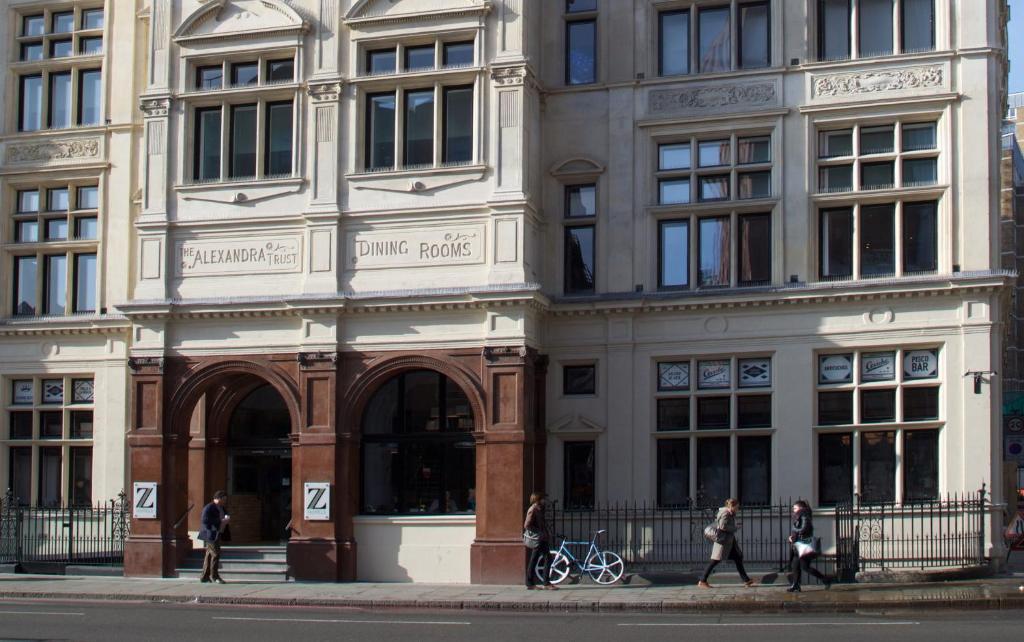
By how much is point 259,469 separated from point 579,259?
333 inches

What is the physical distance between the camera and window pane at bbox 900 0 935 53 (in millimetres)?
25859

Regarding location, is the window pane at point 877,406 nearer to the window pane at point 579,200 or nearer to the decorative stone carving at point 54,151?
the window pane at point 579,200

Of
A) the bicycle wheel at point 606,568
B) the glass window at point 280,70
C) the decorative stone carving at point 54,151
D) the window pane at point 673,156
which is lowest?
the bicycle wheel at point 606,568

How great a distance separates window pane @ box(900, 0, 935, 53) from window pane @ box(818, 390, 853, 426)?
6.57 m

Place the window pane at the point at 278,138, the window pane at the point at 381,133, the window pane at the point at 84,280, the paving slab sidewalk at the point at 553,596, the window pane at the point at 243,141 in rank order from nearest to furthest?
the paving slab sidewalk at the point at 553,596 < the window pane at the point at 381,133 < the window pane at the point at 278,138 < the window pane at the point at 243,141 < the window pane at the point at 84,280

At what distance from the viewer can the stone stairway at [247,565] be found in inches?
1035

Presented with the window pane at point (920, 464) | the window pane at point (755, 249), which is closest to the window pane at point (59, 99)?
the window pane at point (755, 249)

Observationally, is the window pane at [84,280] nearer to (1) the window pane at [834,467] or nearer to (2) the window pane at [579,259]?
(2) the window pane at [579,259]

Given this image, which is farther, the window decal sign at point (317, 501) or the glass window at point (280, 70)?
the glass window at point (280, 70)

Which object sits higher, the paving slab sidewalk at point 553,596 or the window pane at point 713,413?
the window pane at point 713,413

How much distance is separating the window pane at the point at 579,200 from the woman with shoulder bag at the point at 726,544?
23.1 ft

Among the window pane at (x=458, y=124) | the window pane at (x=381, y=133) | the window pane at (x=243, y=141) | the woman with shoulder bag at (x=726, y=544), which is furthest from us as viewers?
the window pane at (x=243, y=141)

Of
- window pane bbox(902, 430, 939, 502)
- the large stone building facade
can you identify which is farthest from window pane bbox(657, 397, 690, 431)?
window pane bbox(902, 430, 939, 502)

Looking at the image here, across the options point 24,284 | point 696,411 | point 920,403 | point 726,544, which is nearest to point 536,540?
point 726,544
